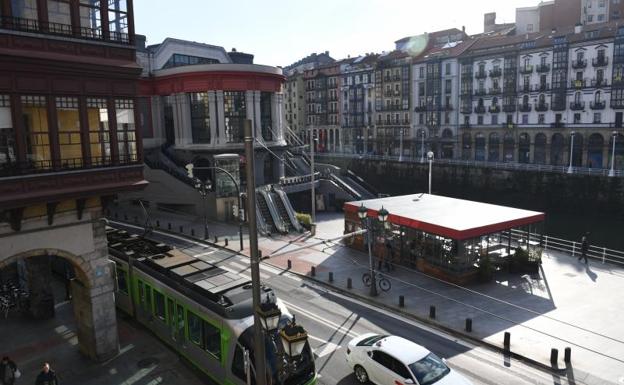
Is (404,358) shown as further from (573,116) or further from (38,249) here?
(573,116)

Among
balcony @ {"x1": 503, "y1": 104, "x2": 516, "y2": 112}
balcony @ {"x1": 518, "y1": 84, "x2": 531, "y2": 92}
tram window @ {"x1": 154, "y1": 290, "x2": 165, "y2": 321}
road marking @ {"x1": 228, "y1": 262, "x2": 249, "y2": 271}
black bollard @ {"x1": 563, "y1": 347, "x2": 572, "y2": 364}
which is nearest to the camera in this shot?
black bollard @ {"x1": 563, "y1": 347, "x2": 572, "y2": 364}

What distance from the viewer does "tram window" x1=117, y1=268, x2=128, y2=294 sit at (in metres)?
20.0

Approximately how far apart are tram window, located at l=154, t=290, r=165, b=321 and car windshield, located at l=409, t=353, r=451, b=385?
889cm

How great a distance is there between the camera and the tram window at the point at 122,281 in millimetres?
19953

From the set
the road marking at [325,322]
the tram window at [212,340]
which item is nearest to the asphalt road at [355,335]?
the road marking at [325,322]

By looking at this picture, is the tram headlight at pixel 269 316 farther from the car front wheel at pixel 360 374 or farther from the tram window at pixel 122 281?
the tram window at pixel 122 281

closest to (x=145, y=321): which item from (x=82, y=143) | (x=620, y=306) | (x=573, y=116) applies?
(x=82, y=143)

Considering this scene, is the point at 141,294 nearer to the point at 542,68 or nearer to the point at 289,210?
the point at 289,210

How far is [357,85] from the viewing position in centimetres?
10369

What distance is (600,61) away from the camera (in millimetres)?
66562

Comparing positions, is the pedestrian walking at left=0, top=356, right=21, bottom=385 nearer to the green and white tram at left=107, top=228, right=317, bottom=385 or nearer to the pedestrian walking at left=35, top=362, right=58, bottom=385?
the pedestrian walking at left=35, top=362, right=58, bottom=385

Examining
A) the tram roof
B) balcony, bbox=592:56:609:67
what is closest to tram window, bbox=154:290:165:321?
the tram roof

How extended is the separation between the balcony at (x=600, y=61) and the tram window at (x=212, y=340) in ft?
232

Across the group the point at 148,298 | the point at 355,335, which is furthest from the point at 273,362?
the point at 148,298
